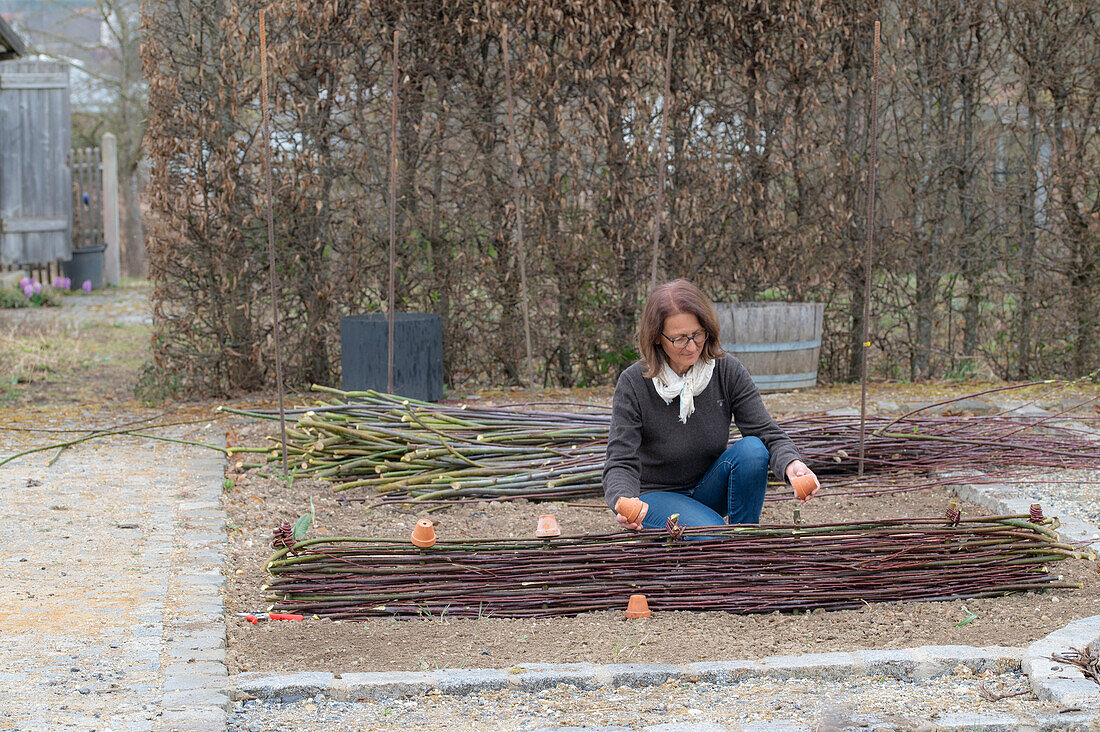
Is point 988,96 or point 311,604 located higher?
point 988,96

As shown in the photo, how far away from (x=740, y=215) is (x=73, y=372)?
17.9 ft

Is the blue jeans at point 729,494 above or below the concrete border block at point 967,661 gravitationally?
above

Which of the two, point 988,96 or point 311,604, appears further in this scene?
point 988,96

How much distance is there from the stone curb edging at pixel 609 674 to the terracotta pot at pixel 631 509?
567 millimetres

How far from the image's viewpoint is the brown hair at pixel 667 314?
12.1 ft

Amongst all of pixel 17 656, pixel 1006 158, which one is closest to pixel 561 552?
pixel 17 656

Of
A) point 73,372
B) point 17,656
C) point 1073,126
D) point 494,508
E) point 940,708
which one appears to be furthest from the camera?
point 73,372

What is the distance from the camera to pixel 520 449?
530cm

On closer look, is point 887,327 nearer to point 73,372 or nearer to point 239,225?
point 239,225

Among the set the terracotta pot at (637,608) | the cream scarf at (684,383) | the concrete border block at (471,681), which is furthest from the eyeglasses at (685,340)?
the concrete border block at (471,681)

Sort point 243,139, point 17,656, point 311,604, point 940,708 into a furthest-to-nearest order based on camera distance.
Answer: point 243,139
point 311,604
point 17,656
point 940,708

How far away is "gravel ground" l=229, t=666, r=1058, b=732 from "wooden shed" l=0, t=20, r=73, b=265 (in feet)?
38.6

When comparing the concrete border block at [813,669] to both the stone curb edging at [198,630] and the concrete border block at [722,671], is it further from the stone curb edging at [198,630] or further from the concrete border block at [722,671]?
the stone curb edging at [198,630]

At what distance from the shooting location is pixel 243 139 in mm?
7270
